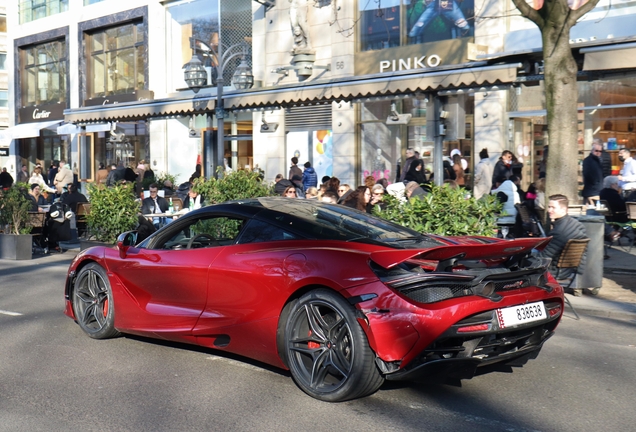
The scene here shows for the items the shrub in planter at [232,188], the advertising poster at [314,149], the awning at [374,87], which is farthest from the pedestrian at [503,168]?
the advertising poster at [314,149]

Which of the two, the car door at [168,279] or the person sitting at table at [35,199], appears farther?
the person sitting at table at [35,199]

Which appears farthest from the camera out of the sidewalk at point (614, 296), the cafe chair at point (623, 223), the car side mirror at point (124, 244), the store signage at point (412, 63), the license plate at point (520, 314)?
the store signage at point (412, 63)

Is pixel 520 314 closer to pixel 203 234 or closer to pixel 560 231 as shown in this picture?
pixel 203 234

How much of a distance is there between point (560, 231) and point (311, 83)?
302 inches

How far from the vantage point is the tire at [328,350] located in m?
5.03

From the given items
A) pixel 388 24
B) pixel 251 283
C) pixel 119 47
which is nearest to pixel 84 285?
pixel 251 283

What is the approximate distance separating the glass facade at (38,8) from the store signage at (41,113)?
186 inches

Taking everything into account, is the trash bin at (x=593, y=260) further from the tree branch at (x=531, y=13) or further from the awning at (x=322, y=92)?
the awning at (x=322, y=92)

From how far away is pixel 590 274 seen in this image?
33.7 feet

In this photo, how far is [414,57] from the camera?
22.9 m

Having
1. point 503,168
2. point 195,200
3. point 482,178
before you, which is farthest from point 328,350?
point 482,178

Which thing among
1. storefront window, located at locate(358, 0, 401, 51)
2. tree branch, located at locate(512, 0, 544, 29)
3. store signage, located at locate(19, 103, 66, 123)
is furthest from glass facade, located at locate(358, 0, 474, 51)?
store signage, located at locate(19, 103, 66, 123)

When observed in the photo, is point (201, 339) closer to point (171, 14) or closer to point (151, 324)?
point (151, 324)

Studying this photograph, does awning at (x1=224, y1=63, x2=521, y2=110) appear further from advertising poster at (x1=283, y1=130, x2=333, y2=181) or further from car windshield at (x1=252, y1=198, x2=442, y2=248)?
advertising poster at (x1=283, y1=130, x2=333, y2=181)
